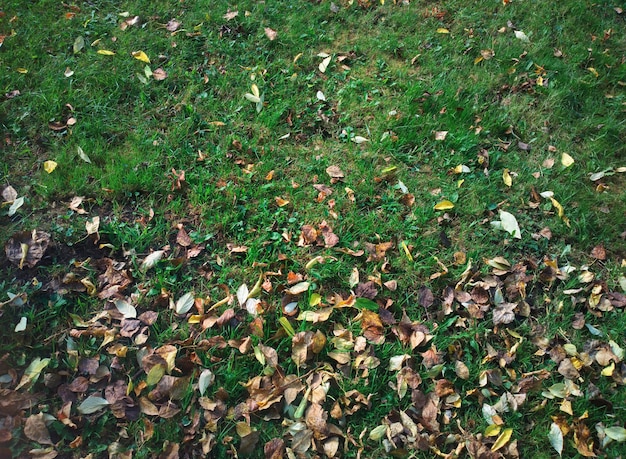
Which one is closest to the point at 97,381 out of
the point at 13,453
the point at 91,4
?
the point at 13,453

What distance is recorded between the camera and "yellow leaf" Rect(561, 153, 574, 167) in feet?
11.3

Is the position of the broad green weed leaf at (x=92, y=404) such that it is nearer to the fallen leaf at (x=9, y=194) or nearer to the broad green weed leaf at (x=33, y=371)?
the broad green weed leaf at (x=33, y=371)

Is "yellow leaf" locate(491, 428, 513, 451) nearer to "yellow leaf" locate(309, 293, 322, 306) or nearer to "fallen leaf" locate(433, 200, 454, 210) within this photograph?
"yellow leaf" locate(309, 293, 322, 306)

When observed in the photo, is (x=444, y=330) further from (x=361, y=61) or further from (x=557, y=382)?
(x=361, y=61)

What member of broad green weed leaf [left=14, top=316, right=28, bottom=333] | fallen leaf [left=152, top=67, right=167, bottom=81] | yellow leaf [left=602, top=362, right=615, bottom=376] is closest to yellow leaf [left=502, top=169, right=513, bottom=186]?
yellow leaf [left=602, top=362, right=615, bottom=376]

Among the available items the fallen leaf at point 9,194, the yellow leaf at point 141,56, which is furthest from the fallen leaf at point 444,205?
the fallen leaf at point 9,194

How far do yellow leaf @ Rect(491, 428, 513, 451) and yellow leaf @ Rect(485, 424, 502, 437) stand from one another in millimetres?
23

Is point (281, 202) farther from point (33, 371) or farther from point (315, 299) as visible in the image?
point (33, 371)

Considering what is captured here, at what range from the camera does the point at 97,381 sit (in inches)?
92.4

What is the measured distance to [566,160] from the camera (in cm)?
345

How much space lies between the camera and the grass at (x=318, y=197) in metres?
2.42

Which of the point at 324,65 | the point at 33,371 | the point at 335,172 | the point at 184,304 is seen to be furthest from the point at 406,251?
the point at 33,371

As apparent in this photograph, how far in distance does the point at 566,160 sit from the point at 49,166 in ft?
11.2

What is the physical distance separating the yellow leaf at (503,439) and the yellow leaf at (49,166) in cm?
295
